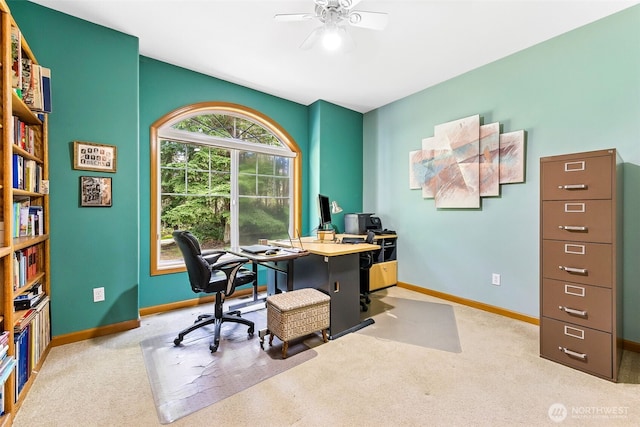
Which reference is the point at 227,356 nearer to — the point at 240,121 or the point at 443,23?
the point at 240,121

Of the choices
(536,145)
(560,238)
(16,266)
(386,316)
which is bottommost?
(386,316)

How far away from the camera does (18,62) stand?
1667mm

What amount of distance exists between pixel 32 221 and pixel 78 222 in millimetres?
318

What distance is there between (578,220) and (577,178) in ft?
0.97

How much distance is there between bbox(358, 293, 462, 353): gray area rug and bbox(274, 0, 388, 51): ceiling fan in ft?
8.33

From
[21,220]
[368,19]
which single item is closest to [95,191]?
[21,220]

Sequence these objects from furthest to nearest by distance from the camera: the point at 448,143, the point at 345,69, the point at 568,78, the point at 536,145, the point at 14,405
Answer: the point at 448,143 → the point at 345,69 → the point at 536,145 → the point at 568,78 → the point at 14,405

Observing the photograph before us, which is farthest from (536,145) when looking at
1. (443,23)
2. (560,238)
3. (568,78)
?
(443,23)

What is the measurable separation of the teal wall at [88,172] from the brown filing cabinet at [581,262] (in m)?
3.54

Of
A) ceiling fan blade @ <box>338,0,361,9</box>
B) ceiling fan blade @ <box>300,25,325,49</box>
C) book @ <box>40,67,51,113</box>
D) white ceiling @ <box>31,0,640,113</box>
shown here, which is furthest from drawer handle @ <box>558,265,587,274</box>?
book @ <box>40,67,51,113</box>

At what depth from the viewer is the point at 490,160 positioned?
9.75 feet

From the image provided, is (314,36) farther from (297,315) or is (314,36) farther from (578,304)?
(578,304)

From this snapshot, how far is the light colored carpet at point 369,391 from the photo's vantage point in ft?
4.78

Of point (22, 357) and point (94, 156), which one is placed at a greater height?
point (94, 156)
